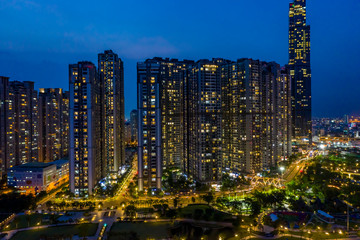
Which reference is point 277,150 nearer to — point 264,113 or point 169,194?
point 264,113

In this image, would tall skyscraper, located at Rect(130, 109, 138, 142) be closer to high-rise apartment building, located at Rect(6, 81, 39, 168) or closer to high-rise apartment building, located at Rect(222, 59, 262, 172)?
high-rise apartment building, located at Rect(6, 81, 39, 168)

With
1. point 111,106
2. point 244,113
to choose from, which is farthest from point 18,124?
point 244,113

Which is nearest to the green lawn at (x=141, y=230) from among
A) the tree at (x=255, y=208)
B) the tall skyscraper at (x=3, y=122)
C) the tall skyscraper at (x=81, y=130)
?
the tree at (x=255, y=208)

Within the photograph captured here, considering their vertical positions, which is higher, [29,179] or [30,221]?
[29,179]

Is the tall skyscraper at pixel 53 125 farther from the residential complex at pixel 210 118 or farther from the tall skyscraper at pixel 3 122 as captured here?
the residential complex at pixel 210 118

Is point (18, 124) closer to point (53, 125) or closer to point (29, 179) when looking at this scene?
point (53, 125)

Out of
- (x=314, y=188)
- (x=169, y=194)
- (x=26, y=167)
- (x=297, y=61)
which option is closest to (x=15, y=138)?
(x=26, y=167)

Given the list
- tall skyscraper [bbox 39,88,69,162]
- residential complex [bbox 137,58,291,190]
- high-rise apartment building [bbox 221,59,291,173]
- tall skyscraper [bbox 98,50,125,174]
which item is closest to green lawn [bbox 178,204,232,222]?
residential complex [bbox 137,58,291,190]
